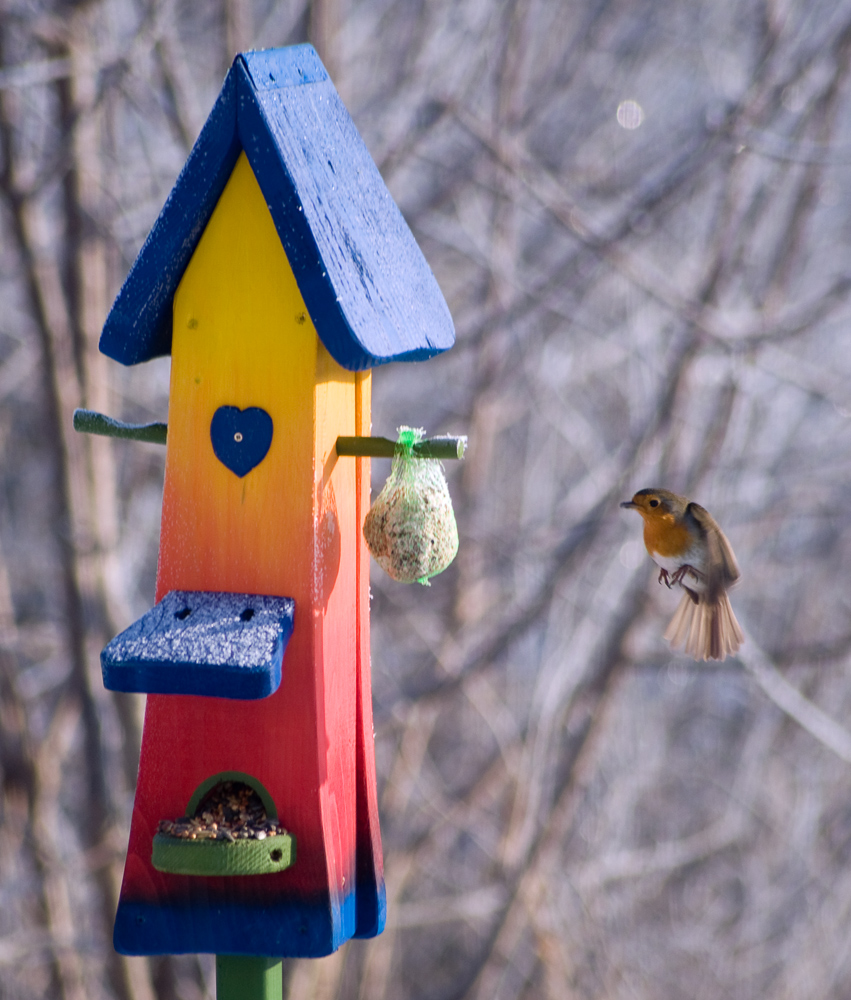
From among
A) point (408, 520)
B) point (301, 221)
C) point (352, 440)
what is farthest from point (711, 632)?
point (301, 221)

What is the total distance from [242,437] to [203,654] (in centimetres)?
32

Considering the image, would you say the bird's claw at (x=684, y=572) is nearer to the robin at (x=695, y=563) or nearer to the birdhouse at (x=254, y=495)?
the robin at (x=695, y=563)

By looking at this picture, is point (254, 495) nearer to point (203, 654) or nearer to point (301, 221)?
point (203, 654)

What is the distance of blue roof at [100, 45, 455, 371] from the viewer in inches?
53.4

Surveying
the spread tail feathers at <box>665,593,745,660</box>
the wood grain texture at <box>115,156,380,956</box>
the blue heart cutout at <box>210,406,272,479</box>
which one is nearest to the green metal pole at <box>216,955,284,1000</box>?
the wood grain texture at <box>115,156,380,956</box>

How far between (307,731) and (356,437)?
44cm

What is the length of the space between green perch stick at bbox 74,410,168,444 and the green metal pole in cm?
78

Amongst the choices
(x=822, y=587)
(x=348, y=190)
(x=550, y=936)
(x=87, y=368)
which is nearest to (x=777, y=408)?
(x=822, y=587)

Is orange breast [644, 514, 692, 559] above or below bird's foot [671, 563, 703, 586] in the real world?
above

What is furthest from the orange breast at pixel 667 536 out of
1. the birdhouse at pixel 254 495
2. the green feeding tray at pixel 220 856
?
the green feeding tray at pixel 220 856

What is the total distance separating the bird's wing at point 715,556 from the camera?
167 centimetres

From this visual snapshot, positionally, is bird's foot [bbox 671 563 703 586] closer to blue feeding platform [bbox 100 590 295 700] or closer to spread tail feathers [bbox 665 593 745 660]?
spread tail feathers [bbox 665 593 745 660]

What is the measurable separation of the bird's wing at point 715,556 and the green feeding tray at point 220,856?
838mm

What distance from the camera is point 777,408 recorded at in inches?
200
